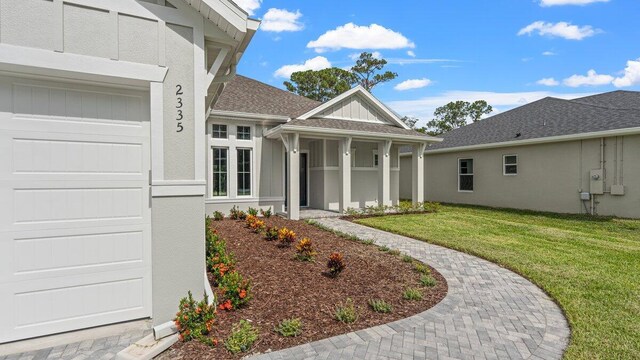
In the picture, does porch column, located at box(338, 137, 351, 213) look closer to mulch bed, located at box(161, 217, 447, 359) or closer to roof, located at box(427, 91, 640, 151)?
mulch bed, located at box(161, 217, 447, 359)

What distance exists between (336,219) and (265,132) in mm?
4144

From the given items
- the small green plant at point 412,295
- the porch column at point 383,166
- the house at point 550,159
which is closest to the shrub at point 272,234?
the small green plant at point 412,295

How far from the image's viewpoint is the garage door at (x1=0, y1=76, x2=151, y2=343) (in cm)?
324

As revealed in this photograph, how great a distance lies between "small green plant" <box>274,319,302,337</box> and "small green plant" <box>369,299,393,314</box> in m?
1.05

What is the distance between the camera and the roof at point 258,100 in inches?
454

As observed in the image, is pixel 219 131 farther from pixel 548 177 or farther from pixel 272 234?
pixel 548 177

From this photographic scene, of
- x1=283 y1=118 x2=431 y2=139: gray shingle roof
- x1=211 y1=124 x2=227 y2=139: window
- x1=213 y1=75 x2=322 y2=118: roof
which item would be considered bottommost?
x1=211 y1=124 x2=227 y2=139: window

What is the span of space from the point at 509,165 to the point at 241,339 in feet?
51.7

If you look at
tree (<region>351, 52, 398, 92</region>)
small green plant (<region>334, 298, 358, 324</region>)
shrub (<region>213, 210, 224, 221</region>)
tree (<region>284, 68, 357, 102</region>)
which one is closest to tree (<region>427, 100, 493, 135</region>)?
tree (<region>351, 52, 398, 92</region>)

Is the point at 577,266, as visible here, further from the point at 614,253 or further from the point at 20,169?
the point at 20,169

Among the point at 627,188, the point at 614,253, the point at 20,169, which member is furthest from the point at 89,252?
the point at 627,188

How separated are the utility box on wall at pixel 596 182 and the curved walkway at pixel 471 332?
1006cm

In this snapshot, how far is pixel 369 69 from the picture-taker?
1361 inches

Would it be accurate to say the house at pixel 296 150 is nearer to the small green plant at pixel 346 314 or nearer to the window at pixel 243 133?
the window at pixel 243 133
